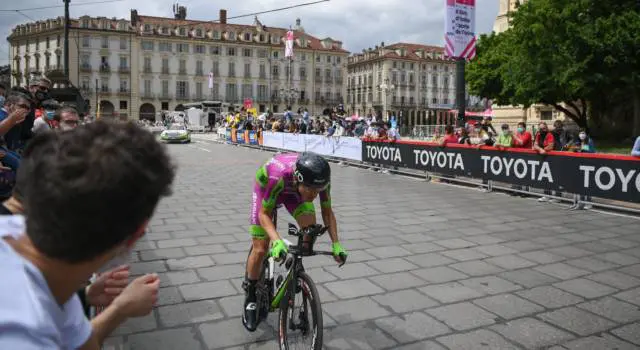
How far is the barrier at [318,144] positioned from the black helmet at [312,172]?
1544 cm

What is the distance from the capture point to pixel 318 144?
22484mm

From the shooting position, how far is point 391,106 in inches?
4141

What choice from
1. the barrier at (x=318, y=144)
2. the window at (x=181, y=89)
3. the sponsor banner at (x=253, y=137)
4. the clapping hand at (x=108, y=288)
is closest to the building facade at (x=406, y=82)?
the window at (x=181, y=89)

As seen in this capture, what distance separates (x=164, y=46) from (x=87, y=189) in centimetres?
9142

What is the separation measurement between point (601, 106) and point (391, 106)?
7286 centimetres

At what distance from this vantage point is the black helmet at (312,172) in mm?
3299

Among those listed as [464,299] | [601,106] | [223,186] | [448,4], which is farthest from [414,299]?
[601,106]

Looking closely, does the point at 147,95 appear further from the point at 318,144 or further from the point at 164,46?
the point at 318,144

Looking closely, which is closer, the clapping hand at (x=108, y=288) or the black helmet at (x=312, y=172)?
the clapping hand at (x=108, y=288)

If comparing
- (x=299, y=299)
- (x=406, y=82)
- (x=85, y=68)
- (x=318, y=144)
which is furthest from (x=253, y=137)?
(x=406, y=82)

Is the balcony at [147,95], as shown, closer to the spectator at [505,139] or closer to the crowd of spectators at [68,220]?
the spectator at [505,139]

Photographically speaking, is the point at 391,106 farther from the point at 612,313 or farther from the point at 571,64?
the point at 612,313

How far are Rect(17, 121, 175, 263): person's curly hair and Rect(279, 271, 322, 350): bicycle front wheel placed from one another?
7.19 ft

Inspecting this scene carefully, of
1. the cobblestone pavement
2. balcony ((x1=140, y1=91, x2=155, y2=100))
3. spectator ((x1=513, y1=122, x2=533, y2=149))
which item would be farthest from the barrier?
balcony ((x1=140, y1=91, x2=155, y2=100))
